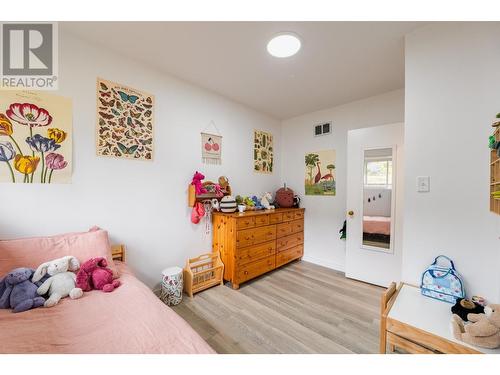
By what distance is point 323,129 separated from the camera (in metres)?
3.09

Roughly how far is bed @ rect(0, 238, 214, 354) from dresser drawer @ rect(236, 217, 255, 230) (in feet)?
3.83

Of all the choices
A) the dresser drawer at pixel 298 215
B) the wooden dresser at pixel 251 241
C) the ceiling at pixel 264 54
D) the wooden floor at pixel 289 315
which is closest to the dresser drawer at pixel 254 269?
the wooden dresser at pixel 251 241

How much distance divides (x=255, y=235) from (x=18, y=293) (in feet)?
6.29

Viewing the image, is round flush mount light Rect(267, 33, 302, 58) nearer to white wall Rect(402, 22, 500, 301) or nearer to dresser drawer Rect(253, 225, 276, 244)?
white wall Rect(402, 22, 500, 301)

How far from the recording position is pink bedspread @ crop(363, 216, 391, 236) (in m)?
2.37

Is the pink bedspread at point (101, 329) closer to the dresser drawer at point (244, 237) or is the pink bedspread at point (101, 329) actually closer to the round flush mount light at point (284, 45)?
the dresser drawer at point (244, 237)

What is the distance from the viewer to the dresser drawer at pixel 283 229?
2.77 metres

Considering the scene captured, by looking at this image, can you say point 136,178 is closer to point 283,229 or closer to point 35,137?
point 35,137

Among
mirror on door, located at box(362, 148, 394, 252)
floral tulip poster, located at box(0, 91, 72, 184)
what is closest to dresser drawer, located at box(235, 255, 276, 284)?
mirror on door, located at box(362, 148, 394, 252)

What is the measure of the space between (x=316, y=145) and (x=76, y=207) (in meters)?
3.08

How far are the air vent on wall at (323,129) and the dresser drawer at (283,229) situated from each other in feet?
5.00
